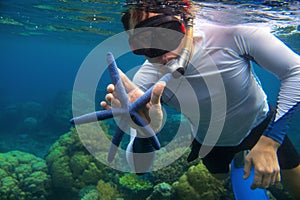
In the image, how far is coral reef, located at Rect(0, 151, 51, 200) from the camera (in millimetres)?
7477

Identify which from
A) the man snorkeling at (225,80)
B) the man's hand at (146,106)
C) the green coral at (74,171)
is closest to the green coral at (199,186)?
the man snorkeling at (225,80)

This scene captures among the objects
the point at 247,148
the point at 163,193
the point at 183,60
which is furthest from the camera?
the point at 163,193

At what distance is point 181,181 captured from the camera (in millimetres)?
6016

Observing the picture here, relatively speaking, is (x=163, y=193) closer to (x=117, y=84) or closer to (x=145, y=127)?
(x=145, y=127)

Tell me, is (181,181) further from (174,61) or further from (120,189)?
(174,61)

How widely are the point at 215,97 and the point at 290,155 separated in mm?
1442

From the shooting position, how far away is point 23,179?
26.1ft

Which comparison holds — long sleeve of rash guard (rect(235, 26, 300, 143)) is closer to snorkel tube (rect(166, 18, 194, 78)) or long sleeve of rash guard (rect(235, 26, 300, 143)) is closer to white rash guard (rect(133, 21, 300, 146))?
white rash guard (rect(133, 21, 300, 146))

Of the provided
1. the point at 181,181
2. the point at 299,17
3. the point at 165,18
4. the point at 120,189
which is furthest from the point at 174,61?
the point at 299,17

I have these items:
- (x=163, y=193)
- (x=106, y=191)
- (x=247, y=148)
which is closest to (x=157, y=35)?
(x=247, y=148)

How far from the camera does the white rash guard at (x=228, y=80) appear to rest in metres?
2.35

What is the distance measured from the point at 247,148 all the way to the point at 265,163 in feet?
4.84

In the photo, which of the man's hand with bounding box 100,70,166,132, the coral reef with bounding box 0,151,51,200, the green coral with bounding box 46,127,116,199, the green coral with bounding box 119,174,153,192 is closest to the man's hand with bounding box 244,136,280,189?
the man's hand with bounding box 100,70,166,132

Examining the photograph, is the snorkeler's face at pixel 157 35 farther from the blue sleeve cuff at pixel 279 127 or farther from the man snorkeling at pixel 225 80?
the blue sleeve cuff at pixel 279 127
